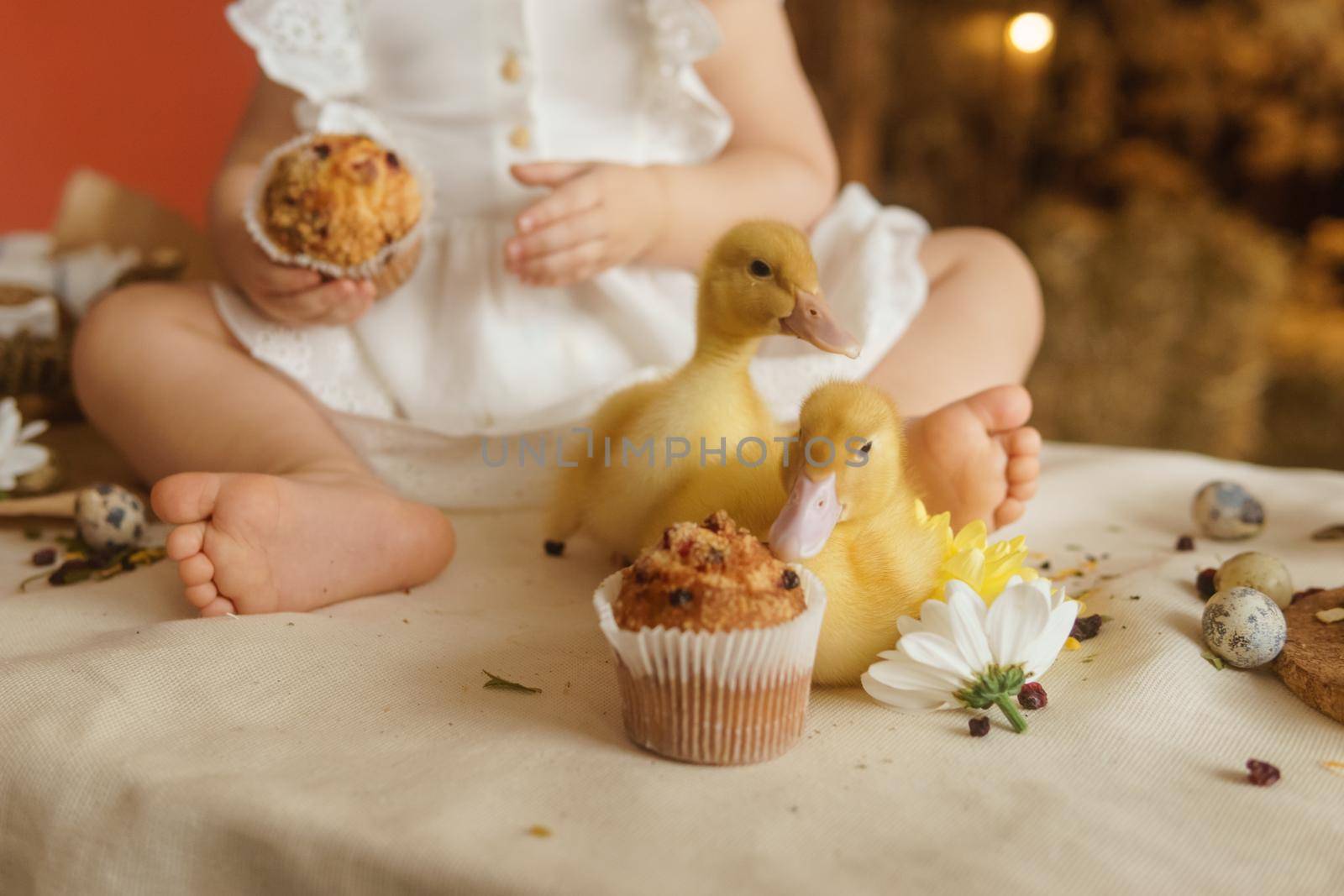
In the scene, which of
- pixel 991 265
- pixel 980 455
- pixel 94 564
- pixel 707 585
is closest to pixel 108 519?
pixel 94 564

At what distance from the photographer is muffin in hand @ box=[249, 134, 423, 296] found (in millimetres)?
1045

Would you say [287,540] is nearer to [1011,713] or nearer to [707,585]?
[707,585]

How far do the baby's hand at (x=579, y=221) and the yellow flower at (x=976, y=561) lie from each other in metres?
0.45

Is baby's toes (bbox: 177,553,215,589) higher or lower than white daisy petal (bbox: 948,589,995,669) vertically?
lower

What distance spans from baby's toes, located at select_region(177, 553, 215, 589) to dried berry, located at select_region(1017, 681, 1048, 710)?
1.88ft

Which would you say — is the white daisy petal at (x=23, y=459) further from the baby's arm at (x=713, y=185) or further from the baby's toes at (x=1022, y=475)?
the baby's toes at (x=1022, y=475)

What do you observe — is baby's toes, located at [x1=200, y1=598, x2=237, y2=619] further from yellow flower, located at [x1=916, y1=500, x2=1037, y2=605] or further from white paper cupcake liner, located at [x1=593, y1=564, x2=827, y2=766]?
yellow flower, located at [x1=916, y1=500, x2=1037, y2=605]

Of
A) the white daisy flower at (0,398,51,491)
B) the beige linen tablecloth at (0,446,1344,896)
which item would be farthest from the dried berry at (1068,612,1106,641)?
the white daisy flower at (0,398,51,491)

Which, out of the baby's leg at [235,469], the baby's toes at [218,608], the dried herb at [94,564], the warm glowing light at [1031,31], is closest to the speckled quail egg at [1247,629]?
the baby's leg at [235,469]

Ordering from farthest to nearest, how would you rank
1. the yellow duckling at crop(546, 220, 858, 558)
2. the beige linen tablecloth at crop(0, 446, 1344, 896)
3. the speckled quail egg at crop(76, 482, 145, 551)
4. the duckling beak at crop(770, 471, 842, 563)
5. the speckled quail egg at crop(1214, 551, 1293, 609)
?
the speckled quail egg at crop(76, 482, 145, 551) → the speckled quail egg at crop(1214, 551, 1293, 609) → the yellow duckling at crop(546, 220, 858, 558) → the duckling beak at crop(770, 471, 842, 563) → the beige linen tablecloth at crop(0, 446, 1344, 896)

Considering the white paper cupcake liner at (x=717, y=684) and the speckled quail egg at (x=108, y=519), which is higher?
the white paper cupcake liner at (x=717, y=684)

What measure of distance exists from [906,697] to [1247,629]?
26 centimetres

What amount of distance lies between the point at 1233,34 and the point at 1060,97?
39cm

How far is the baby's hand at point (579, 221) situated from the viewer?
1.06m
